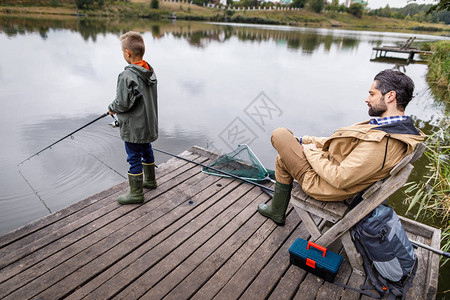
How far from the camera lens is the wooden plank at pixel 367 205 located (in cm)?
181

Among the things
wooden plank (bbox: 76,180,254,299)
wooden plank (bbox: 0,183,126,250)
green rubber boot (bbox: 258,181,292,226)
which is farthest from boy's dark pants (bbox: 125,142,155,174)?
green rubber boot (bbox: 258,181,292,226)

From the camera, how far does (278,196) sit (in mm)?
2658

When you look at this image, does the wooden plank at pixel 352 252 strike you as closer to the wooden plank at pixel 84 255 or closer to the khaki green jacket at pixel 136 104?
the wooden plank at pixel 84 255

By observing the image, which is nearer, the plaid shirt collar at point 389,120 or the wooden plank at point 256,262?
the plaid shirt collar at point 389,120

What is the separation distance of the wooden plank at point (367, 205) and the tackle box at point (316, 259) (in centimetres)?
10

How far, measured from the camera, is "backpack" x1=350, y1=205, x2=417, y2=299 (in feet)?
6.40

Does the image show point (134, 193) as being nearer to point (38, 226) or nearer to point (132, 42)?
point (38, 226)

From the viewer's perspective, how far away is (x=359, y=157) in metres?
1.79

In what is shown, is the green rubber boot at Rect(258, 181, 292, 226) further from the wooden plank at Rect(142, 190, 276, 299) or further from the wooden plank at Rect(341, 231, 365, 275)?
the wooden plank at Rect(341, 231, 365, 275)

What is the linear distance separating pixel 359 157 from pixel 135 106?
79.1 inches

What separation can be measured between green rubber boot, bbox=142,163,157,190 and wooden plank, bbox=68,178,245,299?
0.51m

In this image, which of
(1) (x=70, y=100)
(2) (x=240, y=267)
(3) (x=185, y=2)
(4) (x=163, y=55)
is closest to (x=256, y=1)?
(3) (x=185, y=2)

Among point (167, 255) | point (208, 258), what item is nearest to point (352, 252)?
point (208, 258)

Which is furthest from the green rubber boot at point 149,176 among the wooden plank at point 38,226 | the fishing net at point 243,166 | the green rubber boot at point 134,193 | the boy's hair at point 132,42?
the boy's hair at point 132,42
